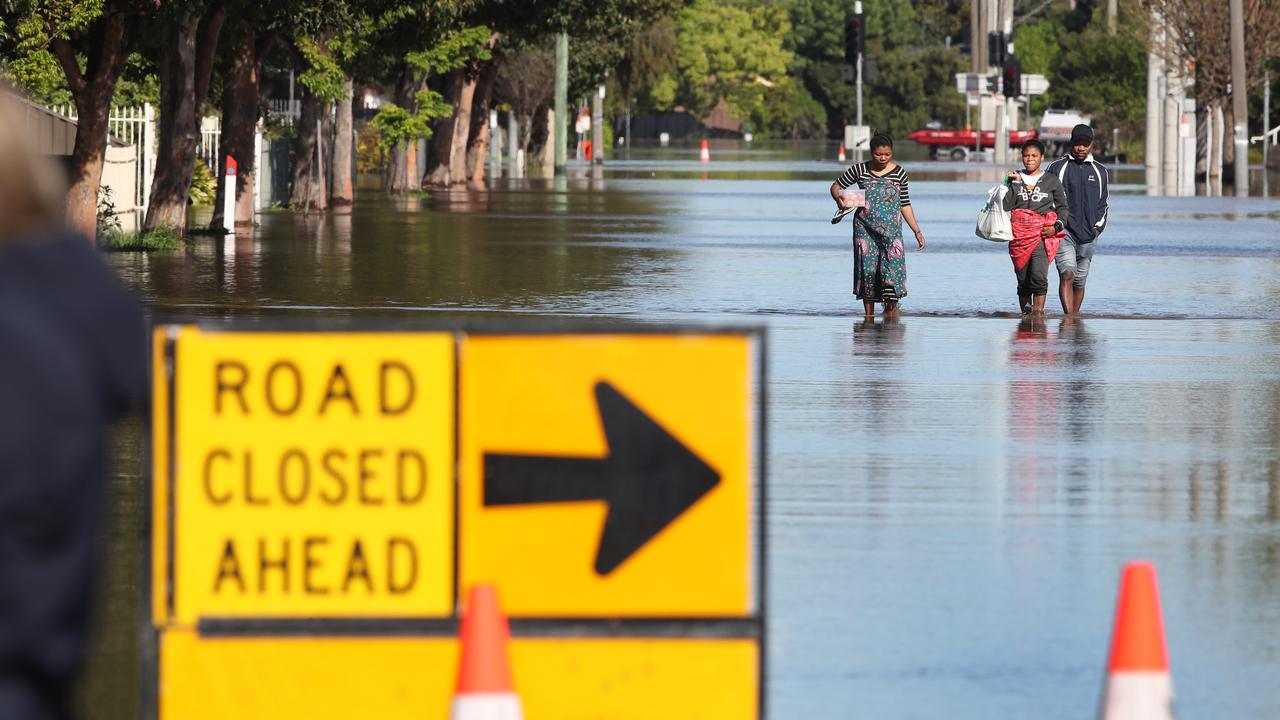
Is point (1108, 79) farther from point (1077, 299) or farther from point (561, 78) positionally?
point (1077, 299)

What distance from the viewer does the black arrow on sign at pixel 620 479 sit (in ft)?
16.8

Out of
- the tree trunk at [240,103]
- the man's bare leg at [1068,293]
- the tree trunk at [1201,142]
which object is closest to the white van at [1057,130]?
the tree trunk at [1201,142]

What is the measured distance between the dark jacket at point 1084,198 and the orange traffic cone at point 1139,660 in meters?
13.6

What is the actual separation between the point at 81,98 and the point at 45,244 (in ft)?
77.9

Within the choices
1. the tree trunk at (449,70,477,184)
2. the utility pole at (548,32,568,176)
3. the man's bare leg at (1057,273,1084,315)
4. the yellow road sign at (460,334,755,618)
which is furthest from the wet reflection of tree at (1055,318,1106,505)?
the utility pole at (548,32,568,176)

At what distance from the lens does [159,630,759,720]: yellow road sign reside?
5055mm

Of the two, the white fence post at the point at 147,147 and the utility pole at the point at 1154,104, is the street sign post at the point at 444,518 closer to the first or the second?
the white fence post at the point at 147,147

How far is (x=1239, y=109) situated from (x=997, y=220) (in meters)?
35.3

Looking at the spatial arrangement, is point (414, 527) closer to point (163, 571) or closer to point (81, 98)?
point (163, 571)

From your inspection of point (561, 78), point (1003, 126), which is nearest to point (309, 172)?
point (561, 78)

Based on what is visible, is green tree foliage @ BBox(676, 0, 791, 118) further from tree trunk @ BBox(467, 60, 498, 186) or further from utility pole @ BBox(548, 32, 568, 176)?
tree trunk @ BBox(467, 60, 498, 186)

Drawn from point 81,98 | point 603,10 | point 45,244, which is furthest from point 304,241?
point 45,244

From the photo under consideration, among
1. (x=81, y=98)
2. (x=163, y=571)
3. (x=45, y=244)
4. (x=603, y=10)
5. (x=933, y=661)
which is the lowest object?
(x=933, y=661)

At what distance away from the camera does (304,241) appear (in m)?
30.6
